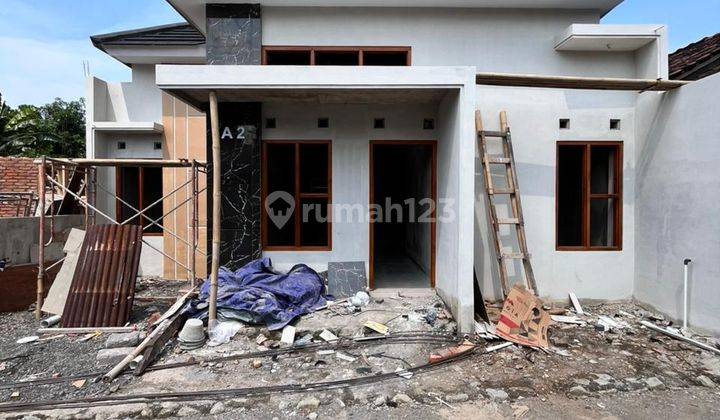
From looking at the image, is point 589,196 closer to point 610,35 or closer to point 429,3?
point 610,35

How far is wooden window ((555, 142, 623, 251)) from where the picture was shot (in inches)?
224

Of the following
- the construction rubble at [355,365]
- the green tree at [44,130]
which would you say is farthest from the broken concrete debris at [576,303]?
the green tree at [44,130]

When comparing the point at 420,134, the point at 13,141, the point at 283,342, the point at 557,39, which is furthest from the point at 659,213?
the point at 13,141

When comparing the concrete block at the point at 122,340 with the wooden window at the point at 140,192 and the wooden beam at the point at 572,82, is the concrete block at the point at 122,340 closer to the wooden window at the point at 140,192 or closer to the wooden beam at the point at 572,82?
the wooden window at the point at 140,192

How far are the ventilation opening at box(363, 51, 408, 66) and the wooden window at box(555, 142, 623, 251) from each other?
9.08 feet

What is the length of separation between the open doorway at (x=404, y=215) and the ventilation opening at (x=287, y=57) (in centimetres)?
173

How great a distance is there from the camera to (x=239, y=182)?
5.49 metres

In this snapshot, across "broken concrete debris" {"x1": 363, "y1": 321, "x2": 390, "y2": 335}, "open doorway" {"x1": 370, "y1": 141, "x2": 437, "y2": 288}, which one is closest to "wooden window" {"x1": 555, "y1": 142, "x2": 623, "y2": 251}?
"open doorway" {"x1": 370, "y1": 141, "x2": 437, "y2": 288}

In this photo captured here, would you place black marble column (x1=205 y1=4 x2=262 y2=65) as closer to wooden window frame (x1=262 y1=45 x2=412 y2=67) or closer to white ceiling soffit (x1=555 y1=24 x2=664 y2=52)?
wooden window frame (x1=262 y1=45 x2=412 y2=67)

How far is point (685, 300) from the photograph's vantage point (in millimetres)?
4676

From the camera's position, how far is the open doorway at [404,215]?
226 inches

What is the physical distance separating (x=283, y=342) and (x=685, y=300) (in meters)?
5.05

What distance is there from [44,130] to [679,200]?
1763cm

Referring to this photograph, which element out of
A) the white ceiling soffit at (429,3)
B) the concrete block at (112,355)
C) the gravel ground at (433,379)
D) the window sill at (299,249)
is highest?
the white ceiling soffit at (429,3)
